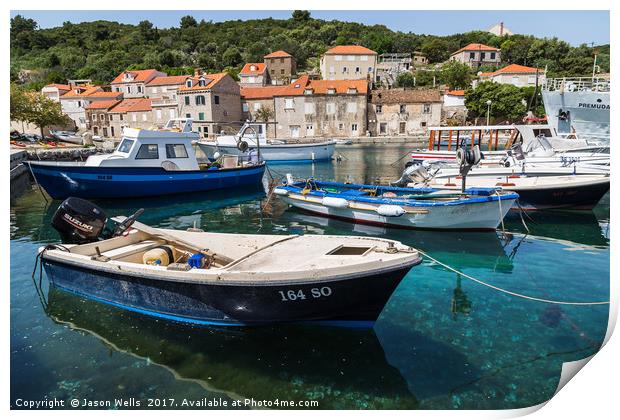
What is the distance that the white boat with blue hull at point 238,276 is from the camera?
18.5ft

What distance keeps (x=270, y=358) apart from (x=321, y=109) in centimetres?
4774

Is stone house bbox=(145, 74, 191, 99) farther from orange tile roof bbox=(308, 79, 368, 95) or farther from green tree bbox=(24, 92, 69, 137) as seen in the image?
orange tile roof bbox=(308, 79, 368, 95)

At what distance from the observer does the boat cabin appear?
16.6 m

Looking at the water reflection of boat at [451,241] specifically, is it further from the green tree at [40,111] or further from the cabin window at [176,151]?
the green tree at [40,111]

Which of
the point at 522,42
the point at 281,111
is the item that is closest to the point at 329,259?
the point at 281,111

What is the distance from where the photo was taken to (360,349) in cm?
610

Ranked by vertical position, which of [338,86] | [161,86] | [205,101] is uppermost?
[161,86]

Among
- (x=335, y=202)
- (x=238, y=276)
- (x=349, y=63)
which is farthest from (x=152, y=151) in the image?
(x=349, y=63)

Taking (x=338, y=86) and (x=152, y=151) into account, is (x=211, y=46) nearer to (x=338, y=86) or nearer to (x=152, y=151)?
(x=338, y=86)

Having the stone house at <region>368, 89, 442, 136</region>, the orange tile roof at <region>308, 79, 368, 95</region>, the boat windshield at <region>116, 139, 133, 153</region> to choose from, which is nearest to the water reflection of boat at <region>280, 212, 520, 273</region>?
the boat windshield at <region>116, 139, 133, 153</region>

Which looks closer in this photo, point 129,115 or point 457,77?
point 129,115

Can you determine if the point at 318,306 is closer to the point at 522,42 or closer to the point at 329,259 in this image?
the point at 329,259

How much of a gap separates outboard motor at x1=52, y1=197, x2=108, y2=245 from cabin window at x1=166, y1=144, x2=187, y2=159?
33.5 ft

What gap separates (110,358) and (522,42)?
88968 millimetres
